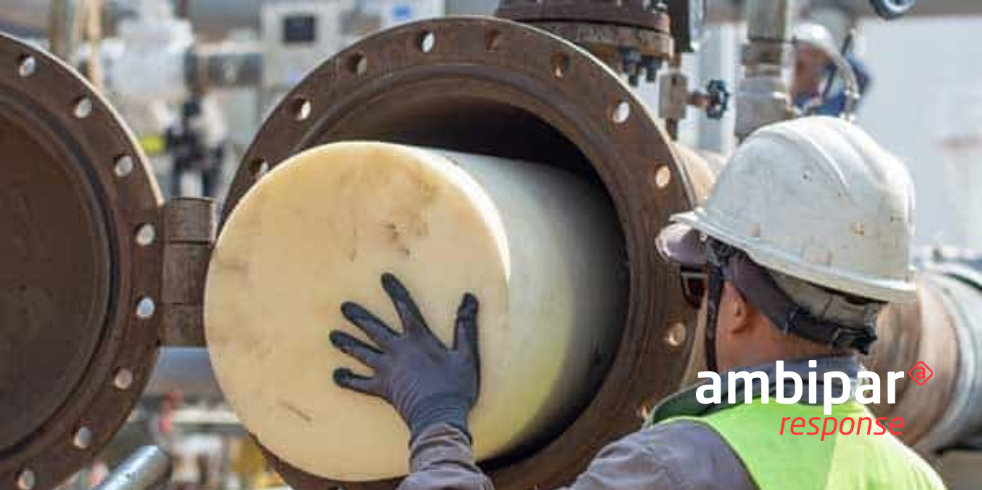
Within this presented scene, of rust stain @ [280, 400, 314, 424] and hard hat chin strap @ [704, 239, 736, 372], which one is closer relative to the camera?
hard hat chin strap @ [704, 239, 736, 372]

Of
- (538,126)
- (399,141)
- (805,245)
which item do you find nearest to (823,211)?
(805,245)

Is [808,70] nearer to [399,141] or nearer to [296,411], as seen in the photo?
[399,141]

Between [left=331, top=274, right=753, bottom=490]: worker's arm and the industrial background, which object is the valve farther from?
[left=331, top=274, right=753, bottom=490]: worker's arm

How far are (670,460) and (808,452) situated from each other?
150mm

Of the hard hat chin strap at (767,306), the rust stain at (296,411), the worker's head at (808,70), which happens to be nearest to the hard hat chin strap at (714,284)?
the hard hat chin strap at (767,306)

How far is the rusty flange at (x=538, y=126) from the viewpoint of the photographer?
1.94 meters

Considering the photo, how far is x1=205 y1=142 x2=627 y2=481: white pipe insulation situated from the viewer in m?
1.86

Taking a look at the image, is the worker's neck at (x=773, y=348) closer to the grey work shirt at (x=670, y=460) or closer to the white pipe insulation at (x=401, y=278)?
the grey work shirt at (x=670, y=460)

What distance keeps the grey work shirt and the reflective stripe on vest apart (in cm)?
2

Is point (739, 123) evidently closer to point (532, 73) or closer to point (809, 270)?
point (532, 73)

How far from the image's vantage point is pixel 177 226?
2.13 meters

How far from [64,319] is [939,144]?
342 inches

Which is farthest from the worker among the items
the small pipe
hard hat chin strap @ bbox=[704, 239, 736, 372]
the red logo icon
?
the red logo icon

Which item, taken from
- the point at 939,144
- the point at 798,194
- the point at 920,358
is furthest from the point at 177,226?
the point at 939,144
